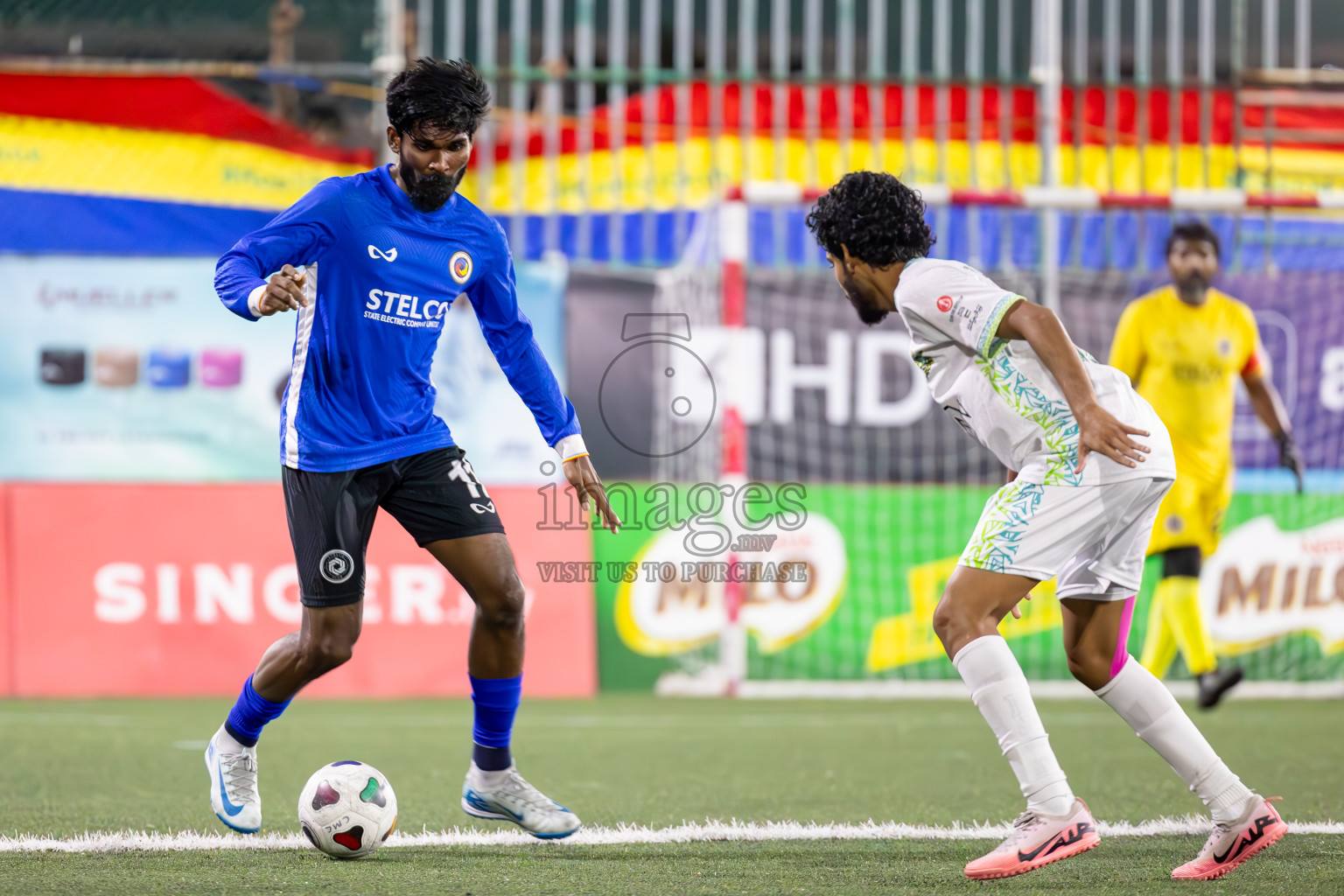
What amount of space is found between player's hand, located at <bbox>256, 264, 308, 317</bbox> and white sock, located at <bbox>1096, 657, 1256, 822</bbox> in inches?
88.7

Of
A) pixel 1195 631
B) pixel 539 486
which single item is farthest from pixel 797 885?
pixel 539 486

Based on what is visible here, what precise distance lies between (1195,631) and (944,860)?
4.10 meters

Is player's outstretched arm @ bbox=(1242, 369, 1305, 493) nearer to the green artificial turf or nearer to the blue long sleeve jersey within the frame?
the green artificial turf

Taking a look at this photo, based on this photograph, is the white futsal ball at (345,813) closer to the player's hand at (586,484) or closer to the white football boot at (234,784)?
the white football boot at (234,784)

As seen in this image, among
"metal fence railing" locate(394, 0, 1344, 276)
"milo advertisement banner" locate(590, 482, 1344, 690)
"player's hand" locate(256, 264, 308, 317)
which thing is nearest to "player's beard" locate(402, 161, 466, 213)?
"player's hand" locate(256, 264, 308, 317)

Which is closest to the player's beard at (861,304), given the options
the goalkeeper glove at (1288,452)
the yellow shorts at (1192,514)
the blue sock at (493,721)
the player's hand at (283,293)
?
the player's hand at (283,293)

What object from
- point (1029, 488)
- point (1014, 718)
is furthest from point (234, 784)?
point (1029, 488)

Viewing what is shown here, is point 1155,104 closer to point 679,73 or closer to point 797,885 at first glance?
point 679,73

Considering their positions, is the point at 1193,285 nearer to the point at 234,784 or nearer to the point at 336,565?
the point at 336,565

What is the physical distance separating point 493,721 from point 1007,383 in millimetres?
1750

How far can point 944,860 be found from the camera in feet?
13.1

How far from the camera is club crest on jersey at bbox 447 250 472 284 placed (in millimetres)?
4258

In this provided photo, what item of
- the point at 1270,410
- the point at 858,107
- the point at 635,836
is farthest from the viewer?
the point at 858,107

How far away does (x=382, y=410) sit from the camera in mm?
4191
